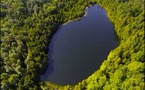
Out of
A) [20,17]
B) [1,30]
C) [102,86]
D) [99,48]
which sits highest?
[20,17]

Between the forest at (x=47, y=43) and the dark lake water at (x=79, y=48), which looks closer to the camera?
the forest at (x=47, y=43)

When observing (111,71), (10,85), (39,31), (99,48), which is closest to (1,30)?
(39,31)

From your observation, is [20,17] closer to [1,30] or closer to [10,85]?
[1,30]

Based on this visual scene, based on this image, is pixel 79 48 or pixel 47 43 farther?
pixel 47 43

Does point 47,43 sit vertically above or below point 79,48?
above
